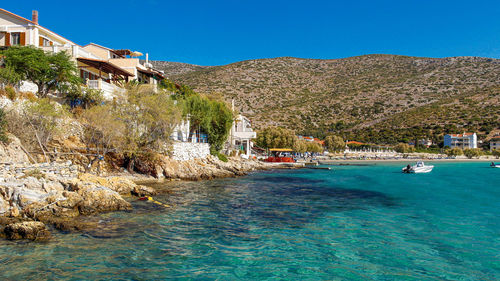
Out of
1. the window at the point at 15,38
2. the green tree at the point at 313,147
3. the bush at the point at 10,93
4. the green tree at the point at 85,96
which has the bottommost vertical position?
the green tree at the point at 313,147

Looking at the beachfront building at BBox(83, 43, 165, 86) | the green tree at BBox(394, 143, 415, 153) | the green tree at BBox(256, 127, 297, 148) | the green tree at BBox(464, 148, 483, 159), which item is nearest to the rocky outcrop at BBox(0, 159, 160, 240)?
the beachfront building at BBox(83, 43, 165, 86)

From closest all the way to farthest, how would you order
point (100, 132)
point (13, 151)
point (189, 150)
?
1. point (13, 151)
2. point (100, 132)
3. point (189, 150)

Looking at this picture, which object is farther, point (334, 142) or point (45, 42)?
point (334, 142)

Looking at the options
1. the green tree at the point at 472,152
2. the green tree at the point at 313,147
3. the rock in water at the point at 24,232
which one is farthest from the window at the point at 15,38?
the green tree at the point at 472,152

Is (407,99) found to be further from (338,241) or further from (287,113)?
(338,241)

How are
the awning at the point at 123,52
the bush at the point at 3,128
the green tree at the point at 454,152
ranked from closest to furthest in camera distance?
the bush at the point at 3,128, the awning at the point at 123,52, the green tree at the point at 454,152

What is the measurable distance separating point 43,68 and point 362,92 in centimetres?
9723

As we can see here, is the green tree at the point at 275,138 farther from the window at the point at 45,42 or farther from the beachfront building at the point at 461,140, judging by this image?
the beachfront building at the point at 461,140

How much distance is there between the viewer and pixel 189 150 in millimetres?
35750

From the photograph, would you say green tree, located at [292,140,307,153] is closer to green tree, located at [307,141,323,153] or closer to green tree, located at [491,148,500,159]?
green tree, located at [307,141,323,153]

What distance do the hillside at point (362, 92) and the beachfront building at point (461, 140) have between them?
3.07 metres

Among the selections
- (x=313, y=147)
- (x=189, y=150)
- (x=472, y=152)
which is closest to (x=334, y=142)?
(x=313, y=147)

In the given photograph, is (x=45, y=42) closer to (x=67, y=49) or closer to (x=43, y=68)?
(x=67, y=49)

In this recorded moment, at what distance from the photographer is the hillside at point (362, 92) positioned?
99.6m
